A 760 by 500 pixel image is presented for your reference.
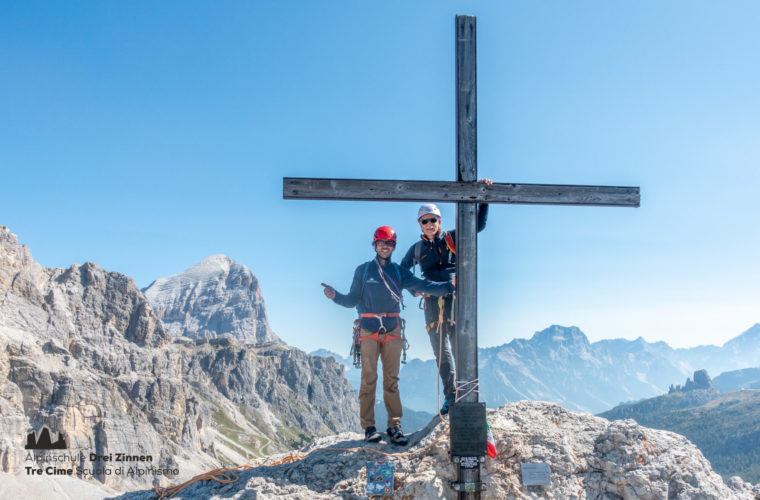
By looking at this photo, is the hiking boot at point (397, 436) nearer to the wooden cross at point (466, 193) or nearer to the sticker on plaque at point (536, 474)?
the wooden cross at point (466, 193)

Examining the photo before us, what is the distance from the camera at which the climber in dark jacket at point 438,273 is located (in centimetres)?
882

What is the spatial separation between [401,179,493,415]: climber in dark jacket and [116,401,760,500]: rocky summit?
3.51 ft

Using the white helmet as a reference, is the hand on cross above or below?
below

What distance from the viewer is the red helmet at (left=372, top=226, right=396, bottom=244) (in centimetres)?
880

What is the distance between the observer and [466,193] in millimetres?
7508

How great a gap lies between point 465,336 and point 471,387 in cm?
73

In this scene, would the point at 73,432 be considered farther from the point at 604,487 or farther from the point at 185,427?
the point at 604,487

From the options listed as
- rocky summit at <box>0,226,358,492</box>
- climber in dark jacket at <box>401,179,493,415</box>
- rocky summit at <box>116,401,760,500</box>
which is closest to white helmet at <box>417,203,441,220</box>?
climber in dark jacket at <box>401,179,493,415</box>

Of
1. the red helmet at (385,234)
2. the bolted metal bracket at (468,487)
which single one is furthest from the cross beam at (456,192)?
the bolted metal bracket at (468,487)

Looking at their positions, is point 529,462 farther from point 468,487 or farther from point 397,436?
point 397,436

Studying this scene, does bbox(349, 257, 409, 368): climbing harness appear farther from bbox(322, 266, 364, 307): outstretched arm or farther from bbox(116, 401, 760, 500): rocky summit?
bbox(116, 401, 760, 500): rocky summit

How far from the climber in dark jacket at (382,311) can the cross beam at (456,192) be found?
5.21ft

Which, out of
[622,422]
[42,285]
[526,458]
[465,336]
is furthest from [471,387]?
[42,285]

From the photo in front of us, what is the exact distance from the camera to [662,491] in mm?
7238
